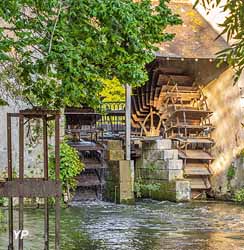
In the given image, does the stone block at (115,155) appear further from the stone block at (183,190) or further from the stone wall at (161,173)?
the stone block at (183,190)

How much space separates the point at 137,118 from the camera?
2217cm

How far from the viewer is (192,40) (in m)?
18.3

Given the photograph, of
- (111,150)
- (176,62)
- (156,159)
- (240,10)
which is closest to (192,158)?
(156,159)

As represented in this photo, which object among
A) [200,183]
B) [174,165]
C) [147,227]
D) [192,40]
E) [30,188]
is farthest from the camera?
[192,40]

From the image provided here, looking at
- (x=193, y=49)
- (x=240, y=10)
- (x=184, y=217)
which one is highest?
(x=193, y=49)

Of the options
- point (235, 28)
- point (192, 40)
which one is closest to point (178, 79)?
point (192, 40)

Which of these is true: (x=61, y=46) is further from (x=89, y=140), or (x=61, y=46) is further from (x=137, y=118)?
(x=137, y=118)

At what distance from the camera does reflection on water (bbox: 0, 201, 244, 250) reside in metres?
9.04

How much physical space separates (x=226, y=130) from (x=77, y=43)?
1143cm

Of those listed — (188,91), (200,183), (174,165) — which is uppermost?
(188,91)

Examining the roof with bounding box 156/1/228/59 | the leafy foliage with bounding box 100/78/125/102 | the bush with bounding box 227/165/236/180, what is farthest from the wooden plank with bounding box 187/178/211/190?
the leafy foliage with bounding box 100/78/125/102

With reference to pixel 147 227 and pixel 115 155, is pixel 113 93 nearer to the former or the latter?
pixel 115 155

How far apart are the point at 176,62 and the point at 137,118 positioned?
9.20ft

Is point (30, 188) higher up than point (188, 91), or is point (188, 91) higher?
point (188, 91)
